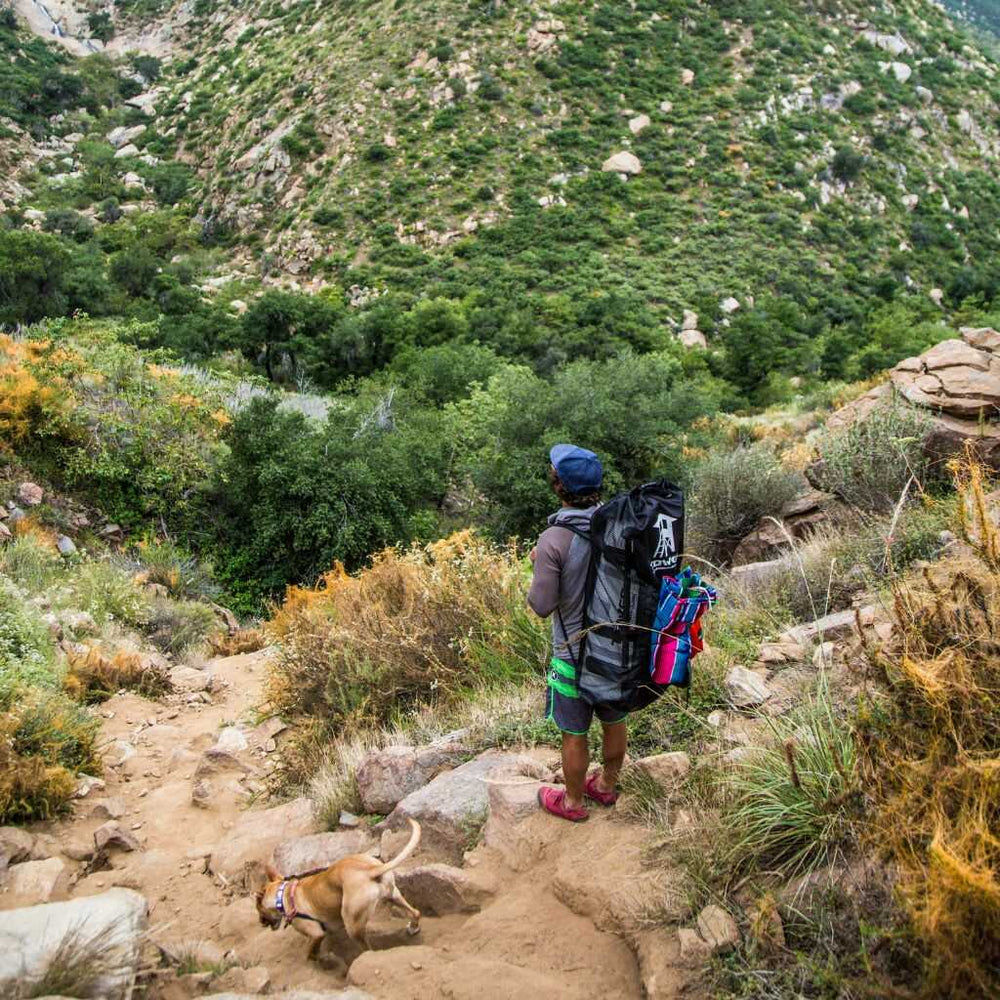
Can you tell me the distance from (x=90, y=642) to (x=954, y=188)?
46439 millimetres

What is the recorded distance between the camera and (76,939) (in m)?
2.56

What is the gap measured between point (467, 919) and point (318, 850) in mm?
1113

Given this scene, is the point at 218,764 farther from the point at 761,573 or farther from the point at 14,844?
the point at 761,573

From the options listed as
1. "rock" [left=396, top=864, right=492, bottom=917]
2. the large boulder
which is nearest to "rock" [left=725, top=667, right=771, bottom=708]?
"rock" [left=396, top=864, right=492, bottom=917]

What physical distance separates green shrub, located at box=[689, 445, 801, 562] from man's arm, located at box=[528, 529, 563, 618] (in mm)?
6366

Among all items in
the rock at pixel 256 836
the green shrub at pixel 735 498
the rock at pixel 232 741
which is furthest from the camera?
the green shrub at pixel 735 498

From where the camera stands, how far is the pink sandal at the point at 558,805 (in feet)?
10.8

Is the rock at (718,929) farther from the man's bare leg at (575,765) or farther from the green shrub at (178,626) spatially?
the green shrub at (178,626)

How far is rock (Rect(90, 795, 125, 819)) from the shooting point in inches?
180

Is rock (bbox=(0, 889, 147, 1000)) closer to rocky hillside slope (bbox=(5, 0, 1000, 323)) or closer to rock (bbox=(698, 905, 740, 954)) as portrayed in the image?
rock (bbox=(698, 905, 740, 954))

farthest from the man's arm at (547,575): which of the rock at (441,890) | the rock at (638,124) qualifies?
the rock at (638,124)

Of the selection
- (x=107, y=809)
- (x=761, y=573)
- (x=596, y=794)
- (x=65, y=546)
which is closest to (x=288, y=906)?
(x=596, y=794)

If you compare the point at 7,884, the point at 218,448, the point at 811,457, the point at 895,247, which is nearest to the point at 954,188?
the point at 895,247

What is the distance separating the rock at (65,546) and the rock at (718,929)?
10.4 m
